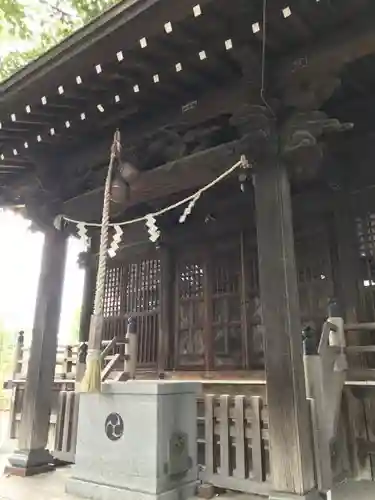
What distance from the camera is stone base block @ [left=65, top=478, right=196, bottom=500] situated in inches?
115

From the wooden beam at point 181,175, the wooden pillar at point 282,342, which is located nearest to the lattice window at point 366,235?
the wooden pillar at point 282,342

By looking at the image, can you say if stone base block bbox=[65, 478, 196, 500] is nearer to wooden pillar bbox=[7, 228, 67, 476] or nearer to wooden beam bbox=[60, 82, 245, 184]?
wooden pillar bbox=[7, 228, 67, 476]

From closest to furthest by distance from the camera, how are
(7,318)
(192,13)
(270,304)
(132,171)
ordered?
1. (192,13)
2. (270,304)
3. (132,171)
4. (7,318)

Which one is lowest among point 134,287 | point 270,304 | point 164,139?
point 270,304

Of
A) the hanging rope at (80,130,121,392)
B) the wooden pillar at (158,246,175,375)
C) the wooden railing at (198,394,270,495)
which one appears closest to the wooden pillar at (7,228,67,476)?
the hanging rope at (80,130,121,392)

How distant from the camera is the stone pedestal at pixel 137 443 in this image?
298 centimetres

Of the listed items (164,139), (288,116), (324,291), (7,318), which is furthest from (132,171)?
(7,318)

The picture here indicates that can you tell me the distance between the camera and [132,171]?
425 cm

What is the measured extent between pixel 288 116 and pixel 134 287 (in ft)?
14.6

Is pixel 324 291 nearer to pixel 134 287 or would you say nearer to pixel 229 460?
pixel 229 460

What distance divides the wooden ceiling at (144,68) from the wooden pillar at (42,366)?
4.08ft

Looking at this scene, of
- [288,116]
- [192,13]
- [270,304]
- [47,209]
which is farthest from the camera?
[47,209]

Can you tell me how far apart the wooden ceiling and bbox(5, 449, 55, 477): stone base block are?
3.36 meters

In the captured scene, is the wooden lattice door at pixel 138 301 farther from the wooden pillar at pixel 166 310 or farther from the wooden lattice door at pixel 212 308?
the wooden lattice door at pixel 212 308
